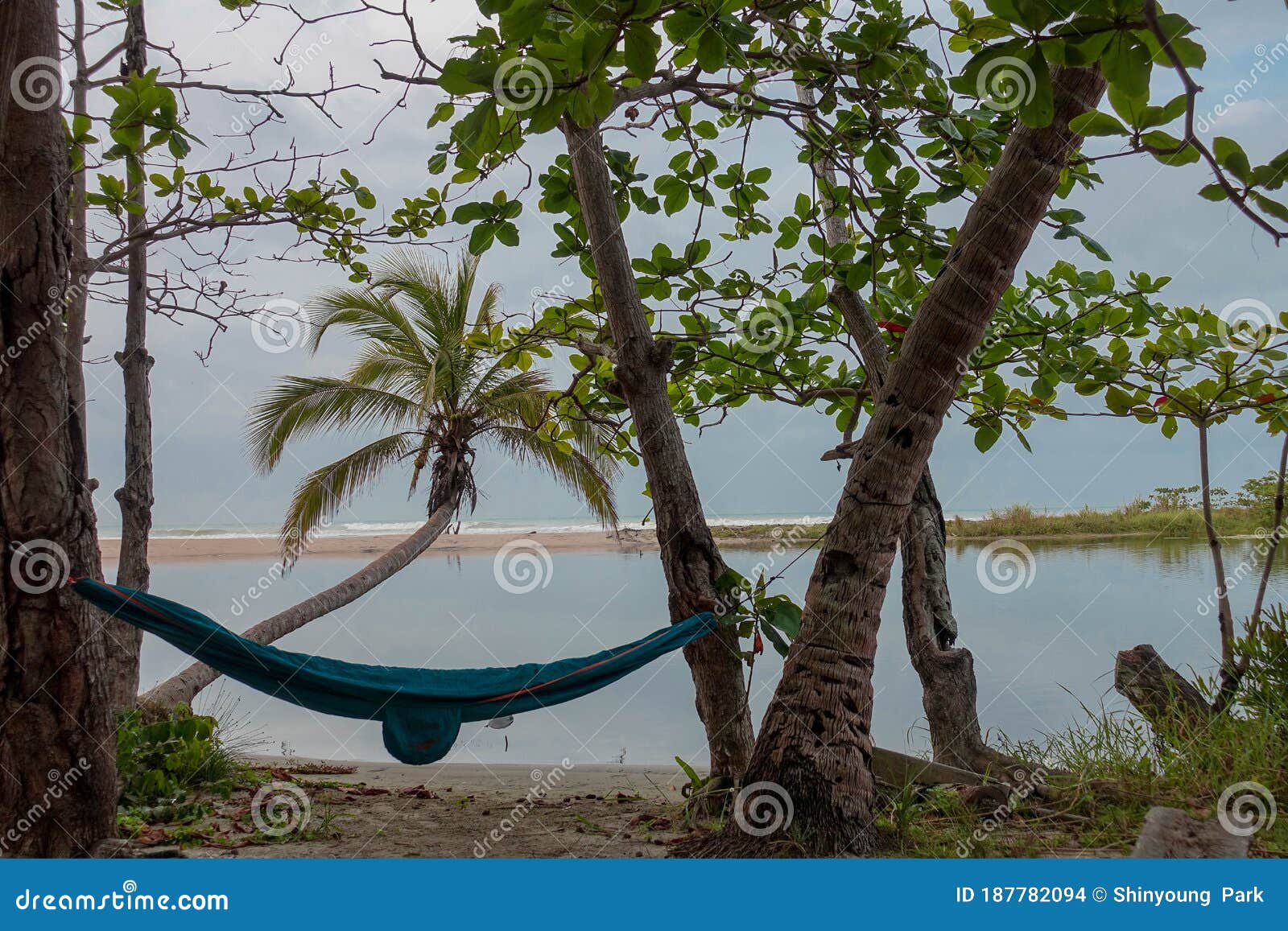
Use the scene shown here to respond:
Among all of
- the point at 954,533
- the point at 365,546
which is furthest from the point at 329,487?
the point at 365,546

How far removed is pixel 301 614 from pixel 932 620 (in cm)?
267

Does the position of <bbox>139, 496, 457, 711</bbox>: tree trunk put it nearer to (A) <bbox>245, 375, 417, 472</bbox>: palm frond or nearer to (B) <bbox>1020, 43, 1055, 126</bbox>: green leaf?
(A) <bbox>245, 375, 417, 472</bbox>: palm frond

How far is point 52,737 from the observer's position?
6.39ft

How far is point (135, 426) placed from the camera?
3.53 metres

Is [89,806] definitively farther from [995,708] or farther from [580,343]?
[995,708]
